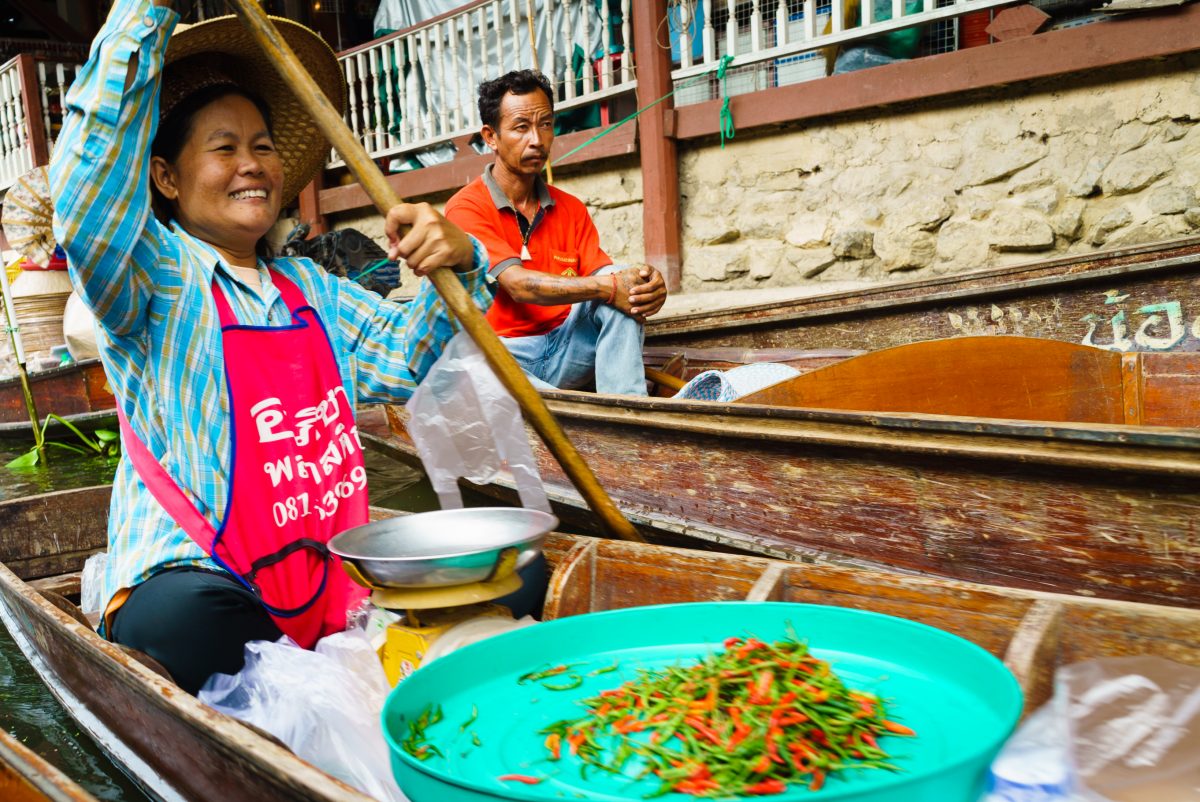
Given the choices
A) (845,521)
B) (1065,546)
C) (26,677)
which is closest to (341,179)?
(26,677)

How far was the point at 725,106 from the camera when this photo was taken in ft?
18.1

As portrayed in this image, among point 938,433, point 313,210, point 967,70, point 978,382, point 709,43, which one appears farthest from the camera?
point 313,210

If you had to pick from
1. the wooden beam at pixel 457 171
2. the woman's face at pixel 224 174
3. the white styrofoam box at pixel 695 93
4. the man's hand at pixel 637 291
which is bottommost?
the man's hand at pixel 637 291

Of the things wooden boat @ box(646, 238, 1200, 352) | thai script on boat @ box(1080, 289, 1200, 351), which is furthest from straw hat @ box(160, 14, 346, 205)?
thai script on boat @ box(1080, 289, 1200, 351)

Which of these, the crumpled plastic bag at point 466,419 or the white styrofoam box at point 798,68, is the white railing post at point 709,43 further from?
the crumpled plastic bag at point 466,419

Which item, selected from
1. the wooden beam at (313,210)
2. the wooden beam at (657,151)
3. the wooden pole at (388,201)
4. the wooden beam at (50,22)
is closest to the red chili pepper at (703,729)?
the wooden pole at (388,201)

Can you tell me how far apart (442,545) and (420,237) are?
60 centimetres

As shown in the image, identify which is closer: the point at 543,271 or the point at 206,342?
the point at 206,342

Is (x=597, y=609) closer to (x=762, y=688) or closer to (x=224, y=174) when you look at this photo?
(x=762, y=688)

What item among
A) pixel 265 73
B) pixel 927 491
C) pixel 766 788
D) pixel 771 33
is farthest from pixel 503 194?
pixel 766 788

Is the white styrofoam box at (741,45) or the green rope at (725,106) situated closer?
the green rope at (725,106)

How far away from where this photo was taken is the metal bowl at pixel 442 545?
1646 mm

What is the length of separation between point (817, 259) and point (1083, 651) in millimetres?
4279

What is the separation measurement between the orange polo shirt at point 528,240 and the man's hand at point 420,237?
1.72 meters
